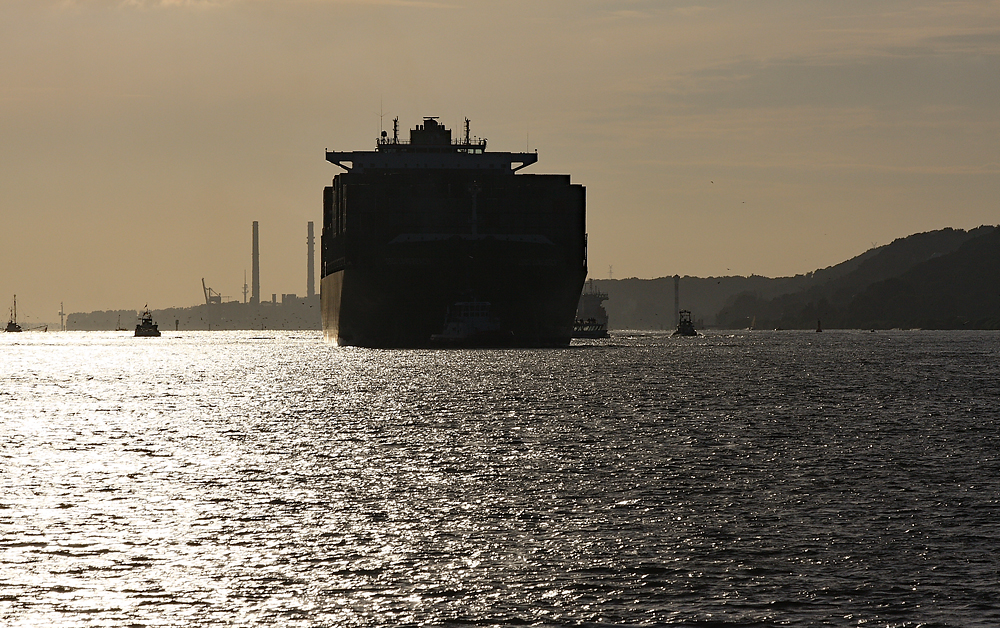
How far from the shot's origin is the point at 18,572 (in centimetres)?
2031

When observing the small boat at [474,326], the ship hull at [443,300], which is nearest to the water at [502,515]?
the ship hull at [443,300]

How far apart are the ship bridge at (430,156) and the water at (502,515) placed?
72.7m

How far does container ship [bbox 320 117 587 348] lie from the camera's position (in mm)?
115375

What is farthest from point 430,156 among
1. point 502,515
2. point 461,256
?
point 502,515

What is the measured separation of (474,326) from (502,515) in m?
91.8

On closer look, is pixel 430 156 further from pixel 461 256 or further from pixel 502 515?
pixel 502 515

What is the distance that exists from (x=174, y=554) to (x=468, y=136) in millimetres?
116551

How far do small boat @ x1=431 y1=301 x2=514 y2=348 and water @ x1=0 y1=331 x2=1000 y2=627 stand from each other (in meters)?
57.3

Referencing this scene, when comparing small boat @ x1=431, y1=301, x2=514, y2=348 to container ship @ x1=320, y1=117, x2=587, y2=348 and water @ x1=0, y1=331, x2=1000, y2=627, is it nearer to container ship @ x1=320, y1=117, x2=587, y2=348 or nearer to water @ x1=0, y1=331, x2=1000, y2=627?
container ship @ x1=320, y1=117, x2=587, y2=348

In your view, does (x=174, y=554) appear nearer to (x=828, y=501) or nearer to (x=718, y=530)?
(x=718, y=530)

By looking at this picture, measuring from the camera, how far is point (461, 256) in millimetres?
115062

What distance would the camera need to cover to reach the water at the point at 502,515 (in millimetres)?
18141

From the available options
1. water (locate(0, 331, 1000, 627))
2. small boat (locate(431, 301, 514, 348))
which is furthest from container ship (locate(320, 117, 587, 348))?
water (locate(0, 331, 1000, 627))

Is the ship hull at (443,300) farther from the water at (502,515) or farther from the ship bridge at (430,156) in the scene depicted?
A: the water at (502,515)
